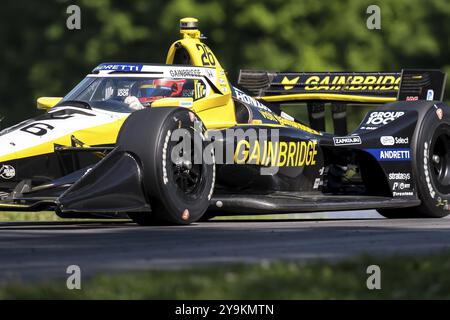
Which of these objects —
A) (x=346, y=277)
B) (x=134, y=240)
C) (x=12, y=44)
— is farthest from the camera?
(x=12, y=44)

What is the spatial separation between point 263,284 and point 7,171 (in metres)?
4.38

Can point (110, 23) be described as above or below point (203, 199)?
above

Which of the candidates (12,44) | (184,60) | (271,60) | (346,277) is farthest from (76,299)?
(12,44)

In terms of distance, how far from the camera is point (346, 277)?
6223 millimetres

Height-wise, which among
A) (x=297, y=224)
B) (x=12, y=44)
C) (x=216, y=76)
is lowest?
(x=297, y=224)

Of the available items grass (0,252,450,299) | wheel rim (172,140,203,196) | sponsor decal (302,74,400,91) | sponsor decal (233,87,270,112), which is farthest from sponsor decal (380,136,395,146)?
grass (0,252,450,299)

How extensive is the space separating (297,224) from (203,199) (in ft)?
3.91

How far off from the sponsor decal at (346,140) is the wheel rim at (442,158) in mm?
1072

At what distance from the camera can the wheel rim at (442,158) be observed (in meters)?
12.6

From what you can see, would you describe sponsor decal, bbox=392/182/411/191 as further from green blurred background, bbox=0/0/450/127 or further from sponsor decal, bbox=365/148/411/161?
green blurred background, bbox=0/0/450/127

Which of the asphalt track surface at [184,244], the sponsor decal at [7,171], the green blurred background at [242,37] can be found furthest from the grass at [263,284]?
the green blurred background at [242,37]

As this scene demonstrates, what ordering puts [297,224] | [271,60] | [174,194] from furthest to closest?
1. [271,60]
2. [297,224]
3. [174,194]

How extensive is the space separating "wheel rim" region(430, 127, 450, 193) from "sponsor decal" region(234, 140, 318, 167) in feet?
5.35
